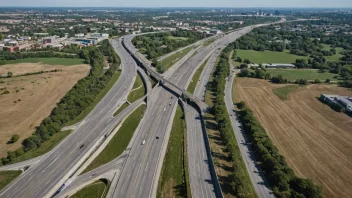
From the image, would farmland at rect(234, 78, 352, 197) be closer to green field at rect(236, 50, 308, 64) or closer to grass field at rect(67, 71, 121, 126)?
green field at rect(236, 50, 308, 64)

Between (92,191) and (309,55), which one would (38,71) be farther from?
(309,55)

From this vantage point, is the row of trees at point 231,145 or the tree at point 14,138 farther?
the tree at point 14,138

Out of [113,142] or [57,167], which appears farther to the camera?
[113,142]

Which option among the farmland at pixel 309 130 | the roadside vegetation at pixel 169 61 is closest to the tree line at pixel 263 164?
the farmland at pixel 309 130

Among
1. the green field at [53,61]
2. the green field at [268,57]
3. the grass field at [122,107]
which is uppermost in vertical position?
the green field at [268,57]

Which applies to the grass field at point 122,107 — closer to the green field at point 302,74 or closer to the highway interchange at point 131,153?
the highway interchange at point 131,153

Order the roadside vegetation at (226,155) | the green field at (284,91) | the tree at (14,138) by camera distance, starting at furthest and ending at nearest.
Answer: the green field at (284,91)
the tree at (14,138)
the roadside vegetation at (226,155)

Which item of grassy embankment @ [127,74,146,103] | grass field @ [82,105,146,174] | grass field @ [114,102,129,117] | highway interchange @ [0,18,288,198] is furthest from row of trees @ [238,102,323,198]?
grassy embankment @ [127,74,146,103]

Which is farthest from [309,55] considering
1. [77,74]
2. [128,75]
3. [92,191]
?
[92,191]
